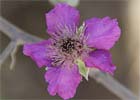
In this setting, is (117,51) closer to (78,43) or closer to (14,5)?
(14,5)

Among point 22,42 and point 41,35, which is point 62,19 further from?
point 41,35

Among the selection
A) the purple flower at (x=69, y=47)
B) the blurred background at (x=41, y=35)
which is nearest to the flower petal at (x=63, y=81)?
the purple flower at (x=69, y=47)

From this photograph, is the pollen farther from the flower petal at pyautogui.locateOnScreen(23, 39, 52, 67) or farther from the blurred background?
the blurred background

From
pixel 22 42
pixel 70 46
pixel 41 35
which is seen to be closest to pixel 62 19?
pixel 70 46

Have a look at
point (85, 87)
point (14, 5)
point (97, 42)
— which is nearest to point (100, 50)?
point (97, 42)

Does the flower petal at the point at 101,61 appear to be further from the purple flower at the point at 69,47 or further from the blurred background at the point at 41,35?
the blurred background at the point at 41,35

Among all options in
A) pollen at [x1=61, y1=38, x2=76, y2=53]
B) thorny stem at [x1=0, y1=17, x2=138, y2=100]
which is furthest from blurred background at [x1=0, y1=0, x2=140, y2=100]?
pollen at [x1=61, y1=38, x2=76, y2=53]

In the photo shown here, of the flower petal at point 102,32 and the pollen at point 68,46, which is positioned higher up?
the flower petal at point 102,32
